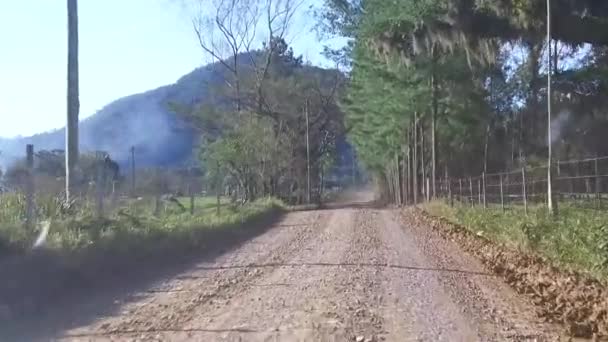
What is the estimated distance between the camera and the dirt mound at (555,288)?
9266mm

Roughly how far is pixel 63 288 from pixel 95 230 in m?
3.48

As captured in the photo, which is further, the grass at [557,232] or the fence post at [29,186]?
the fence post at [29,186]

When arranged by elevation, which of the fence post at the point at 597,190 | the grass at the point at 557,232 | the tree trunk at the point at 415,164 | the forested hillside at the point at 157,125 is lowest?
the grass at the point at 557,232

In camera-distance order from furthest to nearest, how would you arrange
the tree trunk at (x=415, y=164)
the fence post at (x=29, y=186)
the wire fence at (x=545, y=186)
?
1. the tree trunk at (x=415, y=164)
2. the wire fence at (x=545, y=186)
3. the fence post at (x=29, y=186)

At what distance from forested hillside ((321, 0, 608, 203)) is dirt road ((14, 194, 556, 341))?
745 centimetres

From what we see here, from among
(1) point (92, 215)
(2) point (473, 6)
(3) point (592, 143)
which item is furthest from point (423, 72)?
(1) point (92, 215)

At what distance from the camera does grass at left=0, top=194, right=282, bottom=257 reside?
523 inches

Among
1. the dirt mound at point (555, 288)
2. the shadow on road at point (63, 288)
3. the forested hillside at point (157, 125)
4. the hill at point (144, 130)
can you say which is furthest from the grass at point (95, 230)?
the hill at point (144, 130)

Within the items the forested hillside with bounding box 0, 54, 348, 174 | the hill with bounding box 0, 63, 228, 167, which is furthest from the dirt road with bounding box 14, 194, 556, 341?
the hill with bounding box 0, 63, 228, 167

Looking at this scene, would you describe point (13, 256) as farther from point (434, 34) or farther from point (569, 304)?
point (434, 34)

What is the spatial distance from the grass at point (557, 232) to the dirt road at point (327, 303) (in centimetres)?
115

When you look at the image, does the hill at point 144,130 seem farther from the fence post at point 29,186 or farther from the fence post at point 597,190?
the fence post at point 29,186

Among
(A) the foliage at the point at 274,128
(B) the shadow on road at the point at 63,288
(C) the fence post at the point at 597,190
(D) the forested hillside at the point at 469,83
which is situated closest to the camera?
(B) the shadow on road at the point at 63,288

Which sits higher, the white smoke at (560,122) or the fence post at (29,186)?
the white smoke at (560,122)
